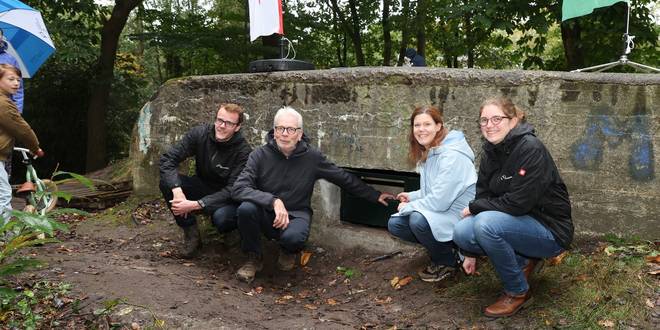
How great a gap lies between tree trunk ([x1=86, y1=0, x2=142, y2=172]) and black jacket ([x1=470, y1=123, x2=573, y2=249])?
931cm

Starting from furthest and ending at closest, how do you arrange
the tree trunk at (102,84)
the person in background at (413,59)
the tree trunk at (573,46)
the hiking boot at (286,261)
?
the tree trunk at (102,84)
the tree trunk at (573,46)
the person in background at (413,59)
the hiking boot at (286,261)

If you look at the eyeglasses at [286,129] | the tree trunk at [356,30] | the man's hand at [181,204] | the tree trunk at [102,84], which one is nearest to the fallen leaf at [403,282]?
the eyeglasses at [286,129]

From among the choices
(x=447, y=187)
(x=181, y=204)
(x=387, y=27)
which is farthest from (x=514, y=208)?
(x=387, y=27)

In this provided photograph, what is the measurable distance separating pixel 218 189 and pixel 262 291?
1077 mm

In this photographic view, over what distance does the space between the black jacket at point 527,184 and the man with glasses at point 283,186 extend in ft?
3.66

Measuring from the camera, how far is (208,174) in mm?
4898

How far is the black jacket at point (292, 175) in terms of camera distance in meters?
4.43

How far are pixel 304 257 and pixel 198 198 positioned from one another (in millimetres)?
1035

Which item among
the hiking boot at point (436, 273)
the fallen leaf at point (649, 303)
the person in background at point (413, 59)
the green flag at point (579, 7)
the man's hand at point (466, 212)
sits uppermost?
the green flag at point (579, 7)

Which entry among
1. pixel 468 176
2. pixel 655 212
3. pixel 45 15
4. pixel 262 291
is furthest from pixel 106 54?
pixel 655 212

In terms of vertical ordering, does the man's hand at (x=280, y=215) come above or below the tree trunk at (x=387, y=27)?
below

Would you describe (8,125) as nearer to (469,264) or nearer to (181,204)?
(181,204)

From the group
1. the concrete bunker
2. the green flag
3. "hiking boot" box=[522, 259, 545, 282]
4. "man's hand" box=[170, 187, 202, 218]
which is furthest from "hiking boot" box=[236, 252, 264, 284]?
the green flag

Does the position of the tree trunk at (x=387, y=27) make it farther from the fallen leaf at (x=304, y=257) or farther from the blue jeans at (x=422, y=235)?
the blue jeans at (x=422, y=235)
